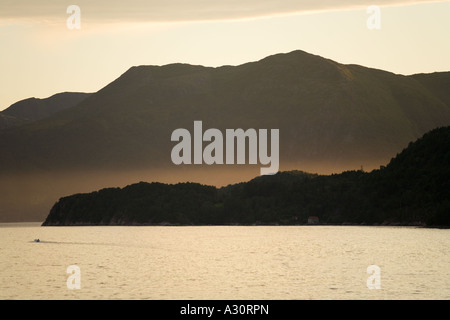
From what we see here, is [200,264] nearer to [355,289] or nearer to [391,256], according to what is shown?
[391,256]

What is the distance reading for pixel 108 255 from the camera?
19800 cm

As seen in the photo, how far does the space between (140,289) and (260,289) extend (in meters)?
16.3

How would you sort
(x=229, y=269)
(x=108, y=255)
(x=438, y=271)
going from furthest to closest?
(x=108, y=255), (x=229, y=269), (x=438, y=271)

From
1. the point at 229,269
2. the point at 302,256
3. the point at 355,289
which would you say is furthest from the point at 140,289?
the point at 302,256

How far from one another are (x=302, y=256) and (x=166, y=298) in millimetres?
90093

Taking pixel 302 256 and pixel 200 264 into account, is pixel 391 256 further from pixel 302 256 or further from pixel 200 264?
pixel 200 264

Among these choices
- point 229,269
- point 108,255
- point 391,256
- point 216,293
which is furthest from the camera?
point 108,255
